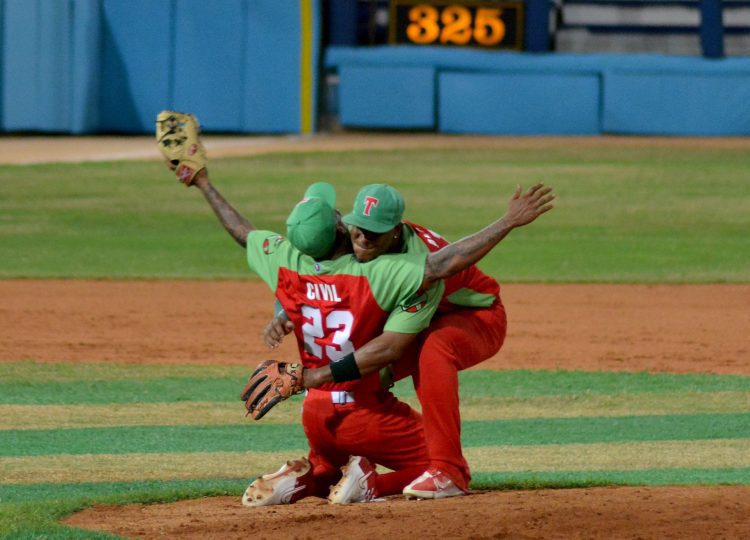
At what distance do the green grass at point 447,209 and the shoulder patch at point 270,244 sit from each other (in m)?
7.24

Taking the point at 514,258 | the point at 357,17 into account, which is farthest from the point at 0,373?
the point at 357,17

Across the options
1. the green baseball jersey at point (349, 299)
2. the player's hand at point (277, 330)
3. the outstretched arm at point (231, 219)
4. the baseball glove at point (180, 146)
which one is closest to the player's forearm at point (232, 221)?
the outstretched arm at point (231, 219)

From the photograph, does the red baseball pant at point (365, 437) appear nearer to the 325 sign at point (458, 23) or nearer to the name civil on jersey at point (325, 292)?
the name civil on jersey at point (325, 292)

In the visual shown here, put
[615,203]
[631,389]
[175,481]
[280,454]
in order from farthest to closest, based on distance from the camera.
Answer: [615,203]
[631,389]
[280,454]
[175,481]

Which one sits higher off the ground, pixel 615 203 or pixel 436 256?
pixel 436 256

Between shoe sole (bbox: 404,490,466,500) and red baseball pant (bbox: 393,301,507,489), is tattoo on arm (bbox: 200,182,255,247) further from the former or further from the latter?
shoe sole (bbox: 404,490,466,500)

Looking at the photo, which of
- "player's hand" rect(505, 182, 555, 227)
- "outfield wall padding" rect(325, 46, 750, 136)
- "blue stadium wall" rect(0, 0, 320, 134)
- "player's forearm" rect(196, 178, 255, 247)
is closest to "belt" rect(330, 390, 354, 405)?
"player's forearm" rect(196, 178, 255, 247)

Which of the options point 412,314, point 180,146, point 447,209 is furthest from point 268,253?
point 447,209

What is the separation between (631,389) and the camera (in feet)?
27.0

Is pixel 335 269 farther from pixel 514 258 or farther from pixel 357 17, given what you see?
pixel 357 17

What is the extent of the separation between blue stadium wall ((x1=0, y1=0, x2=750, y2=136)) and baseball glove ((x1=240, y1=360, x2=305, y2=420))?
17.7 meters

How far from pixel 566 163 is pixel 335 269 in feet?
49.3

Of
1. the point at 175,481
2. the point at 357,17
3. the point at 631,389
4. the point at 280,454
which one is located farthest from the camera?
the point at 357,17

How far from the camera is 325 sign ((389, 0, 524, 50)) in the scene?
22750 millimetres
